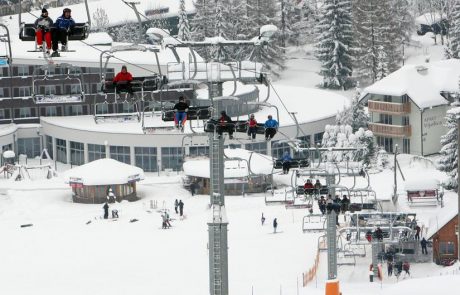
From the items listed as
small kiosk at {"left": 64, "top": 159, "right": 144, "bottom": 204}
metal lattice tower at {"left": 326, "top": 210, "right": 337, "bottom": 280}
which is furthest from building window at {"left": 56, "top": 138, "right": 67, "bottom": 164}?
metal lattice tower at {"left": 326, "top": 210, "right": 337, "bottom": 280}

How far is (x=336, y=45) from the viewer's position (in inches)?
4540

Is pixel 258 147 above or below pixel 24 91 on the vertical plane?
below

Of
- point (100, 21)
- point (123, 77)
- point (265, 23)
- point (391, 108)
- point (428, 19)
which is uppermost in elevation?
point (100, 21)

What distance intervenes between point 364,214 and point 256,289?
350 inches

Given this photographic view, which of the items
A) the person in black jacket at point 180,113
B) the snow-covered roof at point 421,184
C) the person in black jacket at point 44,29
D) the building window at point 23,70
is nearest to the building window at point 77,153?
the building window at point 23,70

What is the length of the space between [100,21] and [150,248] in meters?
81.3

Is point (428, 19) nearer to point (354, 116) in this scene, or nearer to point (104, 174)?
point (354, 116)

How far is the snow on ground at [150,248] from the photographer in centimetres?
5697

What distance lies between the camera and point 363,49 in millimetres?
116000

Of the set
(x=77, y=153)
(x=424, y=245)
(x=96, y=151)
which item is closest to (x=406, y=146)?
(x=96, y=151)

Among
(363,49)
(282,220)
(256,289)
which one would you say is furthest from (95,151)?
(256,289)

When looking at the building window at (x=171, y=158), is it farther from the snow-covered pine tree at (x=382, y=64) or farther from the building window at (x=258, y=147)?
the snow-covered pine tree at (x=382, y=64)

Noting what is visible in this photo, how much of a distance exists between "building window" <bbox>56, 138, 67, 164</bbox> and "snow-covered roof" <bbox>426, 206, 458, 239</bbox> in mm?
33584

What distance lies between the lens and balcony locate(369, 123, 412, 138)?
9344 centimetres
